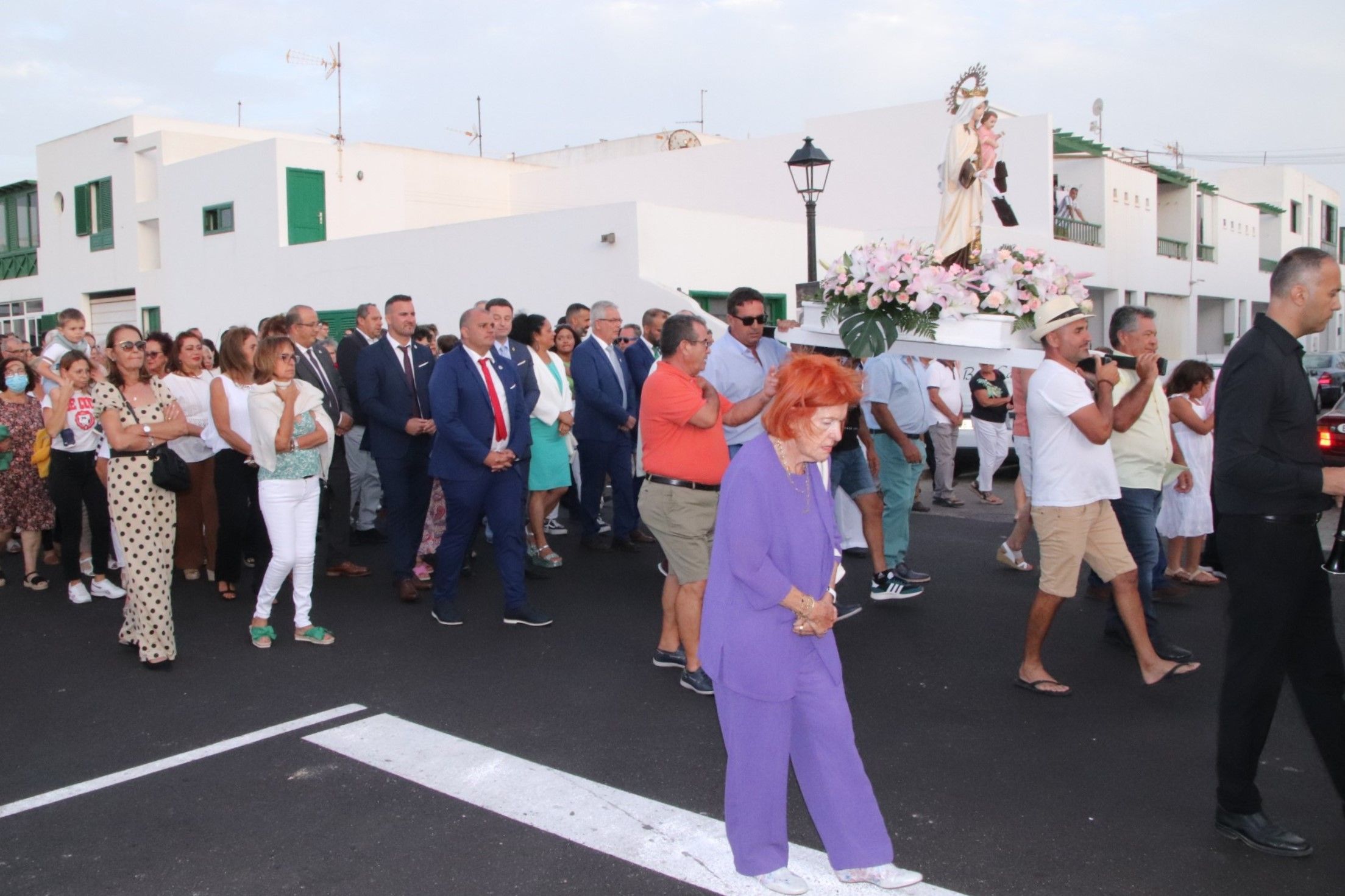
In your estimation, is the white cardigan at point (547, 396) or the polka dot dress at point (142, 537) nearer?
the polka dot dress at point (142, 537)

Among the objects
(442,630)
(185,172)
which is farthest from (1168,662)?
(185,172)

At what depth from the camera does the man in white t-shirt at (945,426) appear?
11.8 m

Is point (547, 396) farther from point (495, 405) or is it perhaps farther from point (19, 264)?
point (19, 264)

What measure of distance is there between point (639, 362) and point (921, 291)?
14.9 ft

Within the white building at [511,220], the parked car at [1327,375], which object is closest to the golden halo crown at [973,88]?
the white building at [511,220]

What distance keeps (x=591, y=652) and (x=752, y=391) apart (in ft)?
5.75

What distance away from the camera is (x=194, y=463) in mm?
8297

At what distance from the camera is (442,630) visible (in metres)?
6.86

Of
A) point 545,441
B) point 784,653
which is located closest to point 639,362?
point 545,441

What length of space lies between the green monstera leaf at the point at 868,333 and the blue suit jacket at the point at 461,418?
7.93 feet

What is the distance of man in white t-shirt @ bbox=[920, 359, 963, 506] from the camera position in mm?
11766

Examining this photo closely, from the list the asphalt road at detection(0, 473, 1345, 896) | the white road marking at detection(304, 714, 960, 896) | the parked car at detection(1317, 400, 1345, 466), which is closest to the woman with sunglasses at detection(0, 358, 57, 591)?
the asphalt road at detection(0, 473, 1345, 896)

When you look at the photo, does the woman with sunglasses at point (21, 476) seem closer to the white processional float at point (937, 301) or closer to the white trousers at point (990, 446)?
the white processional float at point (937, 301)

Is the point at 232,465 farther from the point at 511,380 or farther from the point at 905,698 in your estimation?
the point at 905,698
